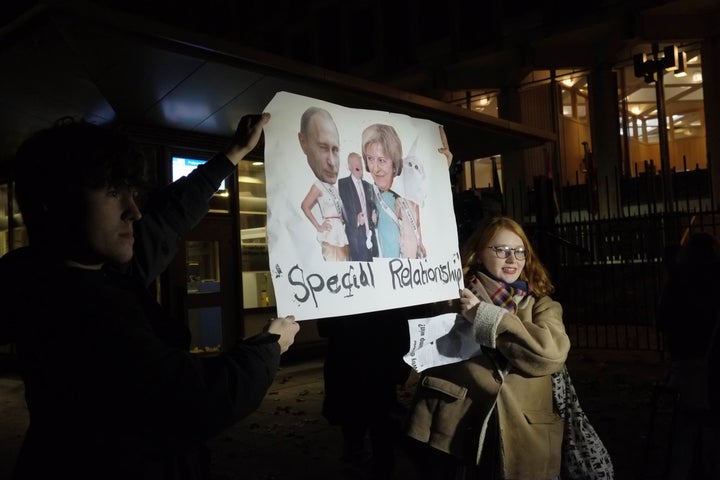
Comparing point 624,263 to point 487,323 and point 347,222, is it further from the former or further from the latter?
point 347,222

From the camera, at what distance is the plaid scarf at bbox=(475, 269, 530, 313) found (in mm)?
2592

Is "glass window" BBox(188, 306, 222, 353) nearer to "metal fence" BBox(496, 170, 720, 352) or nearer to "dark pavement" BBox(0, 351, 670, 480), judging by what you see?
"dark pavement" BBox(0, 351, 670, 480)

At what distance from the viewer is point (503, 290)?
8.56 feet

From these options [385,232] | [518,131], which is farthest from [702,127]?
[385,232]

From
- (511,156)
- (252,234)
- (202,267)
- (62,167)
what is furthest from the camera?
(511,156)

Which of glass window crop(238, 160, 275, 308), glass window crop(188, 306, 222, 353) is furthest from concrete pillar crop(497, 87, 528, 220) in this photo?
glass window crop(188, 306, 222, 353)

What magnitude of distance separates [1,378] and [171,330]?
10541 millimetres

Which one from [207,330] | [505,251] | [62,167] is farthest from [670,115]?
[62,167]

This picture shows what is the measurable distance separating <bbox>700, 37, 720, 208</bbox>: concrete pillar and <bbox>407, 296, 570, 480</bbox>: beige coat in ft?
47.6

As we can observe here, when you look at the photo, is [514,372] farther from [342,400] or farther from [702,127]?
[702,127]

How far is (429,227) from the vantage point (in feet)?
7.98

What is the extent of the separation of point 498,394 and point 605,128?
16006mm

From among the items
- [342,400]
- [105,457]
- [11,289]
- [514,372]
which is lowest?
[342,400]

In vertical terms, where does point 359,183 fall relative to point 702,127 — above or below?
below
